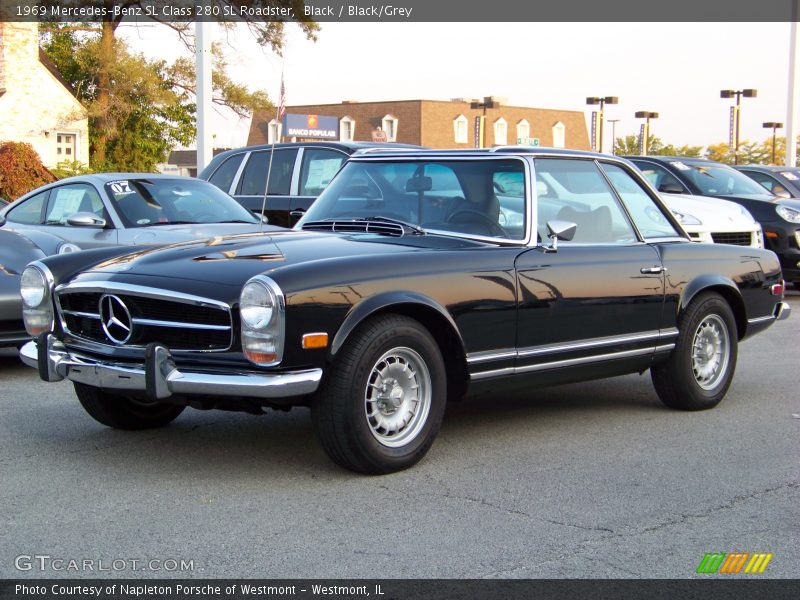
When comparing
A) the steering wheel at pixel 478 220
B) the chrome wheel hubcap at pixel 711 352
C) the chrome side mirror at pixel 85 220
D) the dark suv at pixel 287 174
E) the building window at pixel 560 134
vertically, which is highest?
the building window at pixel 560 134

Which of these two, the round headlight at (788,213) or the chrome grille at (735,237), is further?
the round headlight at (788,213)

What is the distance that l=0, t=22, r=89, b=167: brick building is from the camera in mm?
32375

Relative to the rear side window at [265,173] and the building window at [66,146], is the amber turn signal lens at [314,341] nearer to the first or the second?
the rear side window at [265,173]

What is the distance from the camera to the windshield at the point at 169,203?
9922 mm

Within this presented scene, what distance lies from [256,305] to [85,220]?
5218 mm

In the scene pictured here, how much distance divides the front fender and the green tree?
3117cm

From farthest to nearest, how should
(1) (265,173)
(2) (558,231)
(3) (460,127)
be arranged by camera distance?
(3) (460,127) → (1) (265,173) → (2) (558,231)

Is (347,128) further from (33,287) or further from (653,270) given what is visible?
(33,287)

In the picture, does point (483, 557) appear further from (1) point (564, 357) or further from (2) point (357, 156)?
(2) point (357, 156)

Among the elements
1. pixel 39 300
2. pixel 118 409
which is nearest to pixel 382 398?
pixel 118 409

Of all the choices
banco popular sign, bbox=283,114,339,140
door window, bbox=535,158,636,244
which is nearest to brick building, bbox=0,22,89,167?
banco popular sign, bbox=283,114,339,140

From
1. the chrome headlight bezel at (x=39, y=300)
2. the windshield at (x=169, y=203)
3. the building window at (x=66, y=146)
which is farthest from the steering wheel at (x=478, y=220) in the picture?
the building window at (x=66, y=146)

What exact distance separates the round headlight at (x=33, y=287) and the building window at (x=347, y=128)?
6219 centimetres

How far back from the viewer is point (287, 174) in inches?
478
